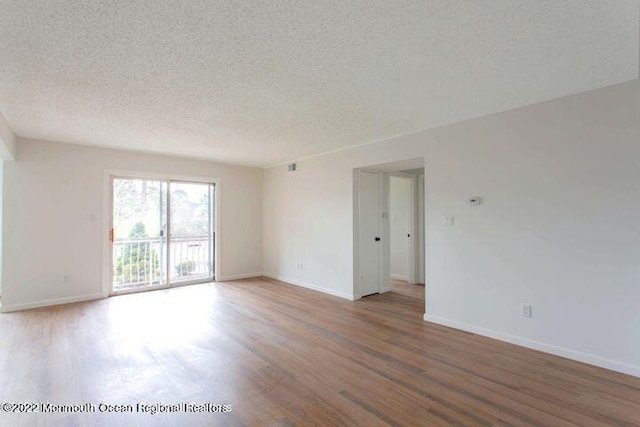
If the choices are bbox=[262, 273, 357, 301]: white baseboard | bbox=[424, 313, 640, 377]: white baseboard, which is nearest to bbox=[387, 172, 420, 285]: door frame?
bbox=[262, 273, 357, 301]: white baseboard

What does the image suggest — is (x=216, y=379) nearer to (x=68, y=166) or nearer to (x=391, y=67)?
(x=391, y=67)

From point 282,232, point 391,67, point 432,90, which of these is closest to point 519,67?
point 432,90

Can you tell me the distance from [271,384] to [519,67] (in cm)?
327

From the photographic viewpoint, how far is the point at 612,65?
2459 millimetres

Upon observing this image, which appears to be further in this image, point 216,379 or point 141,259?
point 141,259

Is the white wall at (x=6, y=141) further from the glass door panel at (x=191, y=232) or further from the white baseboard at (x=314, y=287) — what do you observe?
the white baseboard at (x=314, y=287)

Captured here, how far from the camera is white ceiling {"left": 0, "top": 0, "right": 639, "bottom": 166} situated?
1.83 m

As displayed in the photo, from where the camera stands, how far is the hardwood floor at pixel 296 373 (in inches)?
84.2

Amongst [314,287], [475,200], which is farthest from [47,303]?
[475,200]

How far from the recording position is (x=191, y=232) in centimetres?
650

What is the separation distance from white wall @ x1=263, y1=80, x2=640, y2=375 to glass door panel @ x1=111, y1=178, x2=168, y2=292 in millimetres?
4521

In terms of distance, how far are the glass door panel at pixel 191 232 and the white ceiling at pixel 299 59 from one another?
2.53 m

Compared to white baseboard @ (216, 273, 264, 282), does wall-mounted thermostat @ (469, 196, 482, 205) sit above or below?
above

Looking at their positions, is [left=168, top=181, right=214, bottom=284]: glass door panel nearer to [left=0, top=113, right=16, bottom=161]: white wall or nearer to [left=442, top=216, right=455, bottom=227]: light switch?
[left=0, top=113, right=16, bottom=161]: white wall
